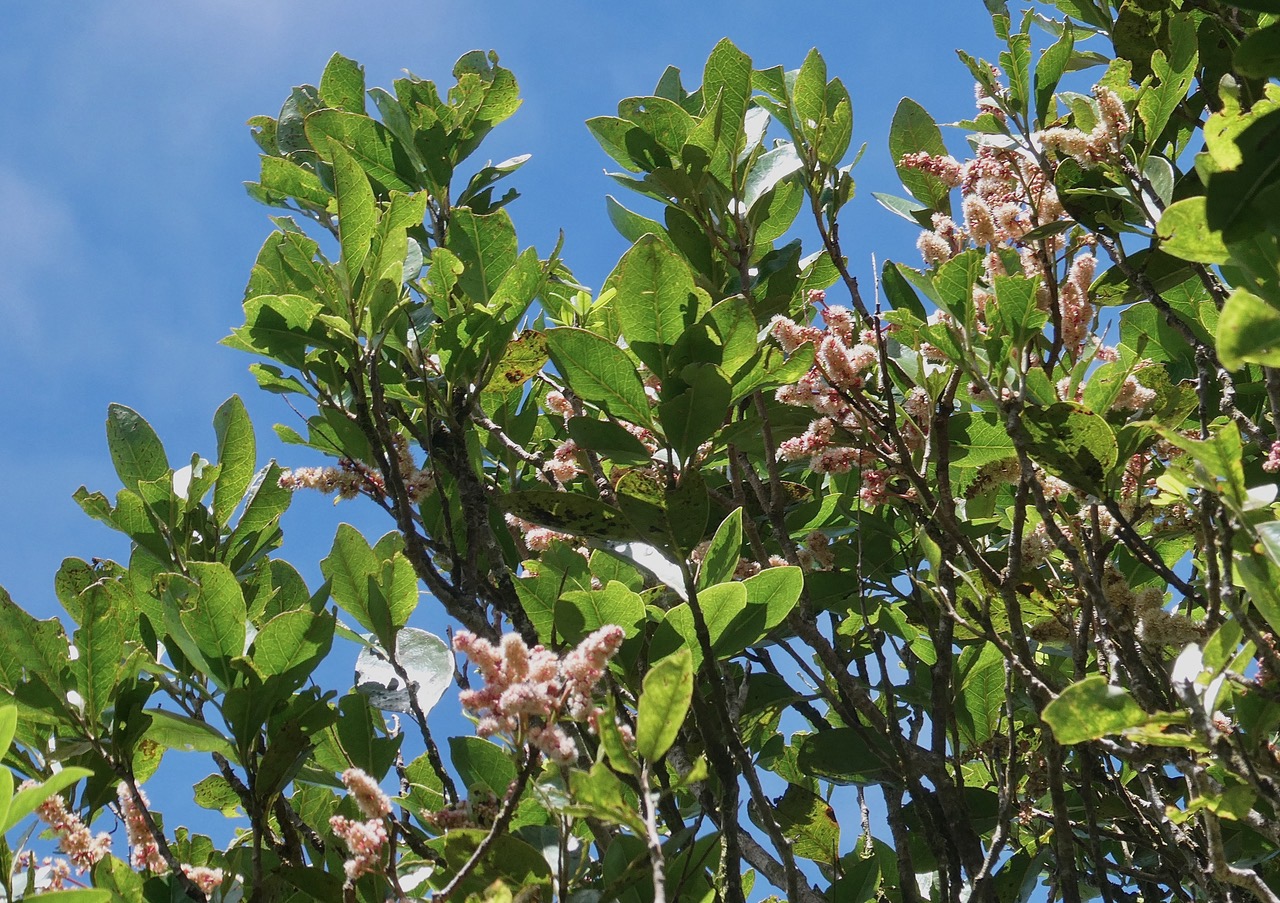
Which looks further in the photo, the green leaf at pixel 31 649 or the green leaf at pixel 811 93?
the green leaf at pixel 811 93

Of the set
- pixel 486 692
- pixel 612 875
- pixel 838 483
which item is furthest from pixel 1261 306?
pixel 838 483

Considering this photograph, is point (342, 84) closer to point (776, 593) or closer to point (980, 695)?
point (776, 593)

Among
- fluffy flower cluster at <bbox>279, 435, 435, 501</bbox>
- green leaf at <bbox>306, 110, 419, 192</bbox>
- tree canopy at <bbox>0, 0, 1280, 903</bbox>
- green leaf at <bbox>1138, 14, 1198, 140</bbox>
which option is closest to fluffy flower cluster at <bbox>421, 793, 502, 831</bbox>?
tree canopy at <bbox>0, 0, 1280, 903</bbox>

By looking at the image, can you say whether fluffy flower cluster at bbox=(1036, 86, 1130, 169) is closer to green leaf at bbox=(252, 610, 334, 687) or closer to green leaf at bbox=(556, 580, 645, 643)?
green leaf at bbox=(556, 580, 645, 643)

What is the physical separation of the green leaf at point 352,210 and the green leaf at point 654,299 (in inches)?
19.7

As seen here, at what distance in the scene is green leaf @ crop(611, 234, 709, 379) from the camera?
6.00 feet

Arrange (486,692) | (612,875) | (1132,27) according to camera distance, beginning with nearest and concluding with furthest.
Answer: (486,692)
(612,875)
(1132,27)

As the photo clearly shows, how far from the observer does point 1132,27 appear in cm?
273

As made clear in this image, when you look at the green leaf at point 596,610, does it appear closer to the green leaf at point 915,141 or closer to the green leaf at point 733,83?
the green leaf at point 733,83

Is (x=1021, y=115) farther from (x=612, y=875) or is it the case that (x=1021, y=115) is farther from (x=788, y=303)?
(x=612, y=875)

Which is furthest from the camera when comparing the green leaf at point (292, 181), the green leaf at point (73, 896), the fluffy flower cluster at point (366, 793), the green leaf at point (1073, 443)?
the green leaf at point (292, 181)

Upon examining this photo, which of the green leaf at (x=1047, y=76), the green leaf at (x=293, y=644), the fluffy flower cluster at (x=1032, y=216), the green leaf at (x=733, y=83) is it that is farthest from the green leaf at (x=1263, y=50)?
the green leaf at (x=293, y=644)

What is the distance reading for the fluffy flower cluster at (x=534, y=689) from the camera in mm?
1365

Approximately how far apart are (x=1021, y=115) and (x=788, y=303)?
1.98 feet
